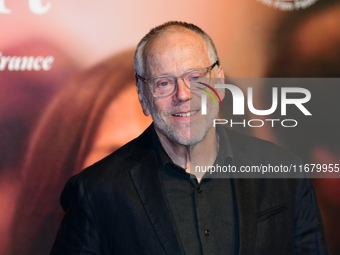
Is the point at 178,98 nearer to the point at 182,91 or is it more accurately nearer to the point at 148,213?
the point at 182,91

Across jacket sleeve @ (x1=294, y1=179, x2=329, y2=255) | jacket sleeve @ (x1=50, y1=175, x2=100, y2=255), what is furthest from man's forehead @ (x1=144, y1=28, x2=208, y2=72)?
jacket sleeve @ (x1=294, y1=179, x2=329, y2=255)

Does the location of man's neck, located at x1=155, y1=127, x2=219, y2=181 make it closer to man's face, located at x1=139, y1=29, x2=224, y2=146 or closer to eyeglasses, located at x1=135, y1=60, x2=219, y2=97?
man's face, located at x1=139, y1=29, x2=224, y2=146

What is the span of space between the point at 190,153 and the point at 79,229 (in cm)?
55

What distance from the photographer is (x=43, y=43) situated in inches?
93.0

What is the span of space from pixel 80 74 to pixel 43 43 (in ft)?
0.78

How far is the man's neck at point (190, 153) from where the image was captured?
198 centimetres

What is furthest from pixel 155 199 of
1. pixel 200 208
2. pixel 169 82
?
pixel 169 82

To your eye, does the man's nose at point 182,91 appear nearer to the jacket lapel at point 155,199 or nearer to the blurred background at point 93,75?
the jacket lapel at point 155,199

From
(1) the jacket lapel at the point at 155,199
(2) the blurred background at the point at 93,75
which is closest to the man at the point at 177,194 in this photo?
(1) the jacket lapel at the point at 155,199

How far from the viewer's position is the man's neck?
1.98 meters

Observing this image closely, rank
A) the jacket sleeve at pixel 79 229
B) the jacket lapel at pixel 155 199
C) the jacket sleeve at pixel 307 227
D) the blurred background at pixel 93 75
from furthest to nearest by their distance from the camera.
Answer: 1. the blurred background at pixel 93 75
2. the jacket sleeve at pixel 307 227
3. the jacket sleeve at pixel 79 229
4. the jacket lapel at pixel 155 199

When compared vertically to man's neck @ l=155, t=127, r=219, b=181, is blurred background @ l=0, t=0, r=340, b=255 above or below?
above

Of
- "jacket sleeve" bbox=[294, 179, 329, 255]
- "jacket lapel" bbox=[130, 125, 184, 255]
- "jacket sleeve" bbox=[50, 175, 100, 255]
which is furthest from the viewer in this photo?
"jacket sleeve" bbox=[294, 179, 329, 255]

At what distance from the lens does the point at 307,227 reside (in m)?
2.00
